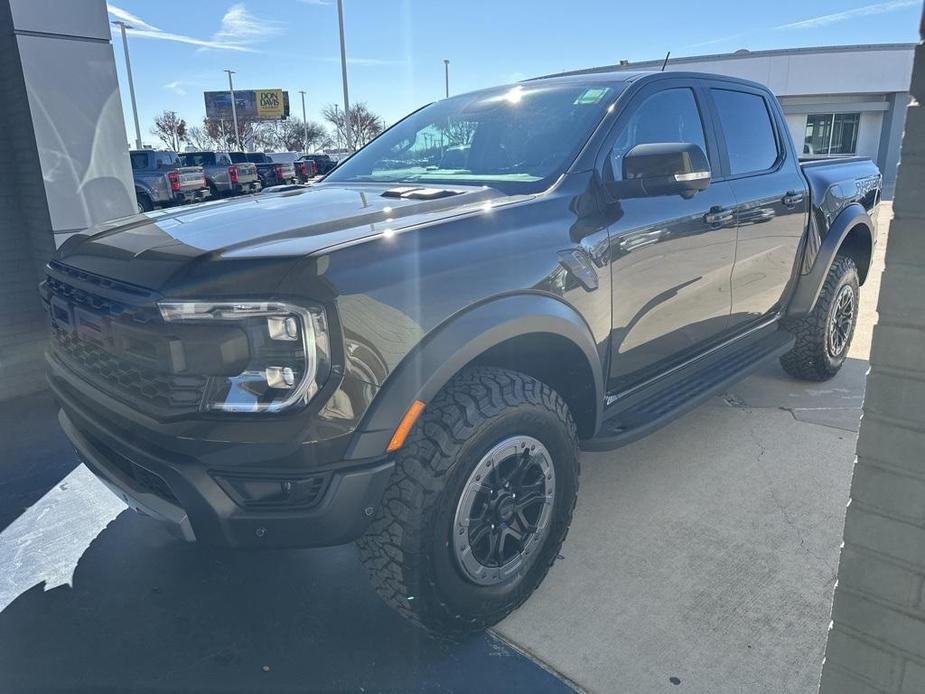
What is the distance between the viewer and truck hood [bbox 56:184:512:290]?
2.02m

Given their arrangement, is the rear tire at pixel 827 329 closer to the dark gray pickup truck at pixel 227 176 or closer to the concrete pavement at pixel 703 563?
the concrete pavement at pixel 703 563

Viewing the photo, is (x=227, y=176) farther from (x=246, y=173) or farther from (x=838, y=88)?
(x=838, y=88)

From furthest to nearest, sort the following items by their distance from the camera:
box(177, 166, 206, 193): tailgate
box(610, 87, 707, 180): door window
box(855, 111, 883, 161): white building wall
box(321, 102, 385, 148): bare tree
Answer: box(321, 102, 385, 148): bare tree → box(855, 111, 883, 161): white building wall → box(177, 166, 206, 193): tailgate → box(610, 87, 707, 180): door window

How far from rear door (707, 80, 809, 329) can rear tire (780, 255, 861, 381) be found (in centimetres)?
48

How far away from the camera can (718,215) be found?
335 cm

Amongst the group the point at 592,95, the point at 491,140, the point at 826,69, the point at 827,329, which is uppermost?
the point at 826,69

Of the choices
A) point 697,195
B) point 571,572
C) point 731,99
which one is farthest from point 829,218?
point 571,572

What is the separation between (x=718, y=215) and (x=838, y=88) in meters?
30.8

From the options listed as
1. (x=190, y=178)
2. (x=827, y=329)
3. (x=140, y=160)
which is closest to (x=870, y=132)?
(x=190, y=178)

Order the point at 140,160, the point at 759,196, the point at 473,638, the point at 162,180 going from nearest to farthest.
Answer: the point at 473,638, the point at 759,196, the point at 162,180, the point at 140,160

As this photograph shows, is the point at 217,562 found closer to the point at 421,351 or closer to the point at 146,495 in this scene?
the point at 146,495

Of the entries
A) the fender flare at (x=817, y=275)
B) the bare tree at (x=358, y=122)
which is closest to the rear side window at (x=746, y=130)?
the fender flare at (x=817, y=275)

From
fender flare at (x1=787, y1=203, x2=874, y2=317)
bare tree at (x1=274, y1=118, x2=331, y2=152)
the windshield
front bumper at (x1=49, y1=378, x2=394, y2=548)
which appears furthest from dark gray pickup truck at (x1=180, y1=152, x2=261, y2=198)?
bare tree at (x1=274, y1=118, x2=331, y2=152)

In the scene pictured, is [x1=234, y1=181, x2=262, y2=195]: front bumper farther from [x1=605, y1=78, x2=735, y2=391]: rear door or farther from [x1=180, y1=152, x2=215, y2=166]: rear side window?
[x1=605, y1=78, x2=735, y2=391]: rear door
